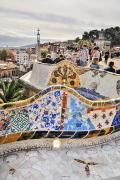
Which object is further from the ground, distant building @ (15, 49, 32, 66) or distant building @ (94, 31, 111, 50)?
distant building @ (94, 31, 111, 50)

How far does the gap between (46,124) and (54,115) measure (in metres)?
0.41

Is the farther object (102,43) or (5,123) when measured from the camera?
(102,43)

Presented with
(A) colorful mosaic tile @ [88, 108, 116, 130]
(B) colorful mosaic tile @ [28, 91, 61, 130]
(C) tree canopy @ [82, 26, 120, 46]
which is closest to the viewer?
(B) colorful mosaic tile @ [28, 91, 61, 130]

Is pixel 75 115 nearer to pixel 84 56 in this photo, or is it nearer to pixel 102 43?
pixel 84 56

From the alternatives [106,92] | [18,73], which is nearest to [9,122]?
[106,92]

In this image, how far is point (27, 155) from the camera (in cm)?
960

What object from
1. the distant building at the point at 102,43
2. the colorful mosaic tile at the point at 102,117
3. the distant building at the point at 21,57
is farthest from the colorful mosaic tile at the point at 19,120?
the distant building at the point at 21,57

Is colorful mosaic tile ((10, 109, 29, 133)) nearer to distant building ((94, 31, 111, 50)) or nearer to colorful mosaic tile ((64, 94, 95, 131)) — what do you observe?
colorful mosaic tile ((64, 94, 95, 131))

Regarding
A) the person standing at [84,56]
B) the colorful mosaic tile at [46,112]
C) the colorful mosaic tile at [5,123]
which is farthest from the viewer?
the person standing at [84,56]

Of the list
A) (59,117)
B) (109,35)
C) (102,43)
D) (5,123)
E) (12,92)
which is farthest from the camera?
(109,35)

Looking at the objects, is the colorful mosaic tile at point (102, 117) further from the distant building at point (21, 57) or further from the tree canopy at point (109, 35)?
the distant building at point (21, 57)

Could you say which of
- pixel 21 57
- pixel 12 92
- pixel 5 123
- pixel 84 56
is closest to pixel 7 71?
pixel 21 57

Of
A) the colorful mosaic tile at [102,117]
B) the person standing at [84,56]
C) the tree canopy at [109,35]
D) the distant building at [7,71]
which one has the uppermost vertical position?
the tree canopy at [109,35]

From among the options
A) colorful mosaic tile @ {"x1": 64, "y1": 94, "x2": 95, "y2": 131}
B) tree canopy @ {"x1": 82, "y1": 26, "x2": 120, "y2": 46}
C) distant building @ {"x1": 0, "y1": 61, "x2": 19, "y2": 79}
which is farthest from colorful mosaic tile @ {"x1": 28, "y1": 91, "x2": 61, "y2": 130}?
tree canopy @ {"x1": 82, "y1": 26, "x2": 120, "y2": 46}
